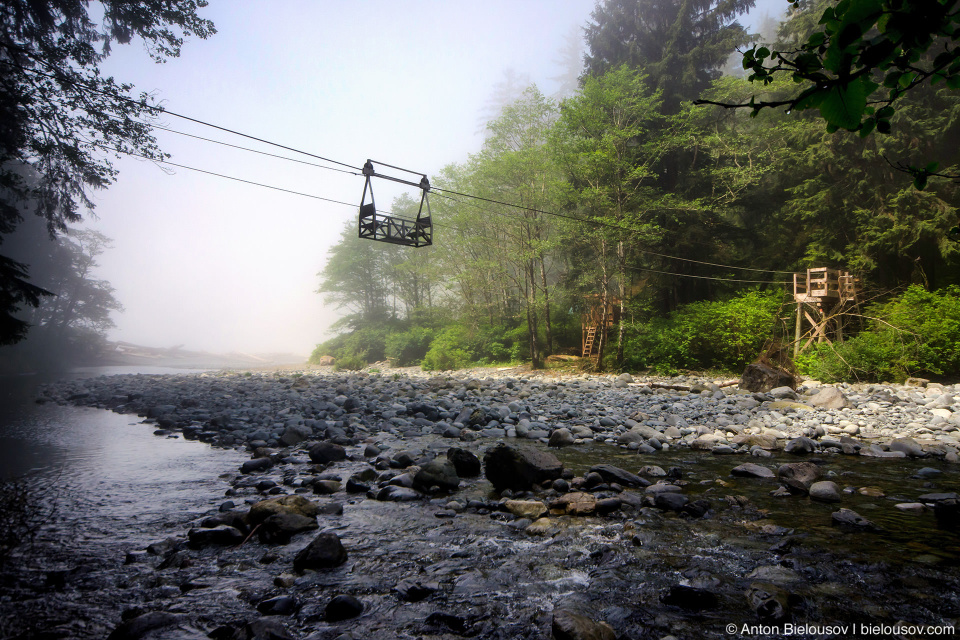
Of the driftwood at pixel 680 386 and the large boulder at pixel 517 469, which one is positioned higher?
the driftwood at pixel 680 386

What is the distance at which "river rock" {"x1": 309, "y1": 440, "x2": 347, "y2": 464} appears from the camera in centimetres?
530

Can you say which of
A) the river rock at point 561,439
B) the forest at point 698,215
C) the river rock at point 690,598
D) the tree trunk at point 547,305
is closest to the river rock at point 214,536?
the river rock at point 690,598

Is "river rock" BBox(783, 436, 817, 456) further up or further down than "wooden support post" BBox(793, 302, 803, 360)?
further down

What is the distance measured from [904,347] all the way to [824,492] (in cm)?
926

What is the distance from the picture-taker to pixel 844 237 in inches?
562

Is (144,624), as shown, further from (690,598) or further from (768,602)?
(768,602)

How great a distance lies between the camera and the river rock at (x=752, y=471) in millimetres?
4422

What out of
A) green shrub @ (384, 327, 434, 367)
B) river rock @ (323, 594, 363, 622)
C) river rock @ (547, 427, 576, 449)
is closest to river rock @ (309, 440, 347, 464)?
river rock @ (547, 427, 576, 449)

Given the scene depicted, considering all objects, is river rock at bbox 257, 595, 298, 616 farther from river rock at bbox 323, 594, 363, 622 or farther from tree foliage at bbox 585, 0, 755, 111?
tree foliage at bbox 585, 0, 755, 111

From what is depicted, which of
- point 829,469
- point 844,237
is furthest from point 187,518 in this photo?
point 844,237

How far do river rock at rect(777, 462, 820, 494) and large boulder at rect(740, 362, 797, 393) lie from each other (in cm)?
601

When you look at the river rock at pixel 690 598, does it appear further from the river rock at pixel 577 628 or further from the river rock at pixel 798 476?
the river rock at pixel 798 476

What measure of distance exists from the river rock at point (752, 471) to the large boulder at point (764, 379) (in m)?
6.07

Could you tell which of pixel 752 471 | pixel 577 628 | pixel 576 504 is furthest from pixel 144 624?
pixel 752 471
